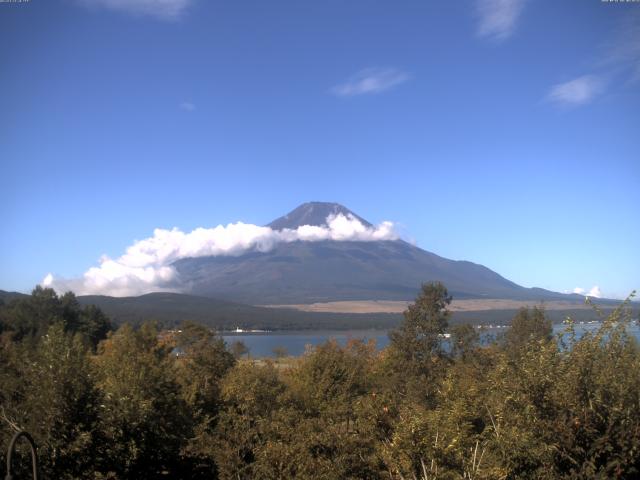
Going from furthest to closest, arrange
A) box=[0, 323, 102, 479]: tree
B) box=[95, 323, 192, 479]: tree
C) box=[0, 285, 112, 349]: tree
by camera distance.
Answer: box=[0, 285, 112, 349]: tree → box=[95, 323, 192, 479]: tree → box=[0, 323, 102, 479]: tree

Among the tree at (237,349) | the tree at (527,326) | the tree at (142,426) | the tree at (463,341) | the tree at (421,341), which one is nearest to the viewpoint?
the tree at (142,426)

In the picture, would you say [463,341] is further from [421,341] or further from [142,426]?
[142,426]

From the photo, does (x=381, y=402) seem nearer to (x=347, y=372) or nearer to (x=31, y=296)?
(x=347, y=372)

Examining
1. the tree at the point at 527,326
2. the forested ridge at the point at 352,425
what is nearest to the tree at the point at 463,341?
the tree at the point at 527,326

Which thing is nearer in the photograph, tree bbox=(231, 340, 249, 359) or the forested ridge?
the forested ridge

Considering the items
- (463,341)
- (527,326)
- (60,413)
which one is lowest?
(463,341)

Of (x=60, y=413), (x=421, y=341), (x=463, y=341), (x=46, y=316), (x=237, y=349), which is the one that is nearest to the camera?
(x=60, y=413)

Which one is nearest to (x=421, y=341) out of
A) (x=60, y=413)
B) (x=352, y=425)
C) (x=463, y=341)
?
(x=463, y=341)

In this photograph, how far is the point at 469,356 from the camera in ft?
130

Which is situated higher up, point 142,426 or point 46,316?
point 46,316

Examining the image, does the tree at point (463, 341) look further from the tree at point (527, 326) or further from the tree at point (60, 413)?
the tree at point (60, 413)

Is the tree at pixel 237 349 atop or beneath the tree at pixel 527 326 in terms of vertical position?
beneath

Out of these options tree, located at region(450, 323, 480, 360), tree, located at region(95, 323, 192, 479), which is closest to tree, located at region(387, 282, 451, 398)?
tree, located at region(450, 323, 480, 360)

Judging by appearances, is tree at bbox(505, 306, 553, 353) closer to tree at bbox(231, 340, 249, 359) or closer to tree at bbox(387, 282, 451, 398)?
tree at bbox(387, 282, 451, 398)
